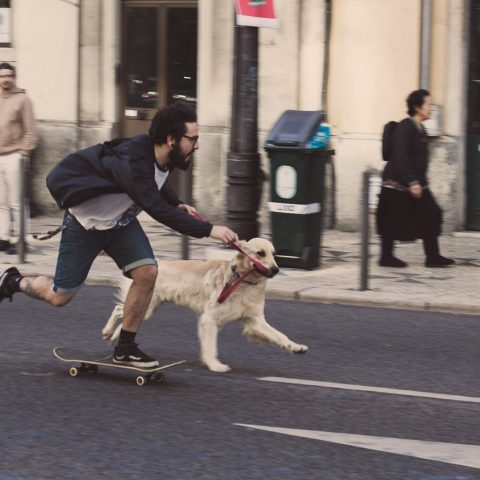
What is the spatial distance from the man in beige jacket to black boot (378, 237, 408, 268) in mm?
3536

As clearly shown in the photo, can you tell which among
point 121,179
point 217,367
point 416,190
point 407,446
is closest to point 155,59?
point 416,190

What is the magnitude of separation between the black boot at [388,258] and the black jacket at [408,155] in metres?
0.64

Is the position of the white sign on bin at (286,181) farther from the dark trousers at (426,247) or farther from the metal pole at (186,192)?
the dark trousers at (426,247)

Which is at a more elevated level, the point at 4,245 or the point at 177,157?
the point at 177,157

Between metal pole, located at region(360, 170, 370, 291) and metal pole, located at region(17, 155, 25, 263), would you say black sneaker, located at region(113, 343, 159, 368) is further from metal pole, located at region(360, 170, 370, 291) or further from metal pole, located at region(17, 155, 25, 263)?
metal pole, located at region(17, 155, 25, 263)

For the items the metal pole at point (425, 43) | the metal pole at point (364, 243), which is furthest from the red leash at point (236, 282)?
the metal pole at point (425, 43)

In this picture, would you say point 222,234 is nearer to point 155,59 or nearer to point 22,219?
point 22,219

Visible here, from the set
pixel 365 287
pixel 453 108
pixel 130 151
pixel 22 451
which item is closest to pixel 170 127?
pixel 130 151

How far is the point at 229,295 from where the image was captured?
727 centimetres

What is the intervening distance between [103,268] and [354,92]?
15.6 ft

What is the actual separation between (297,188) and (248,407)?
5401mm

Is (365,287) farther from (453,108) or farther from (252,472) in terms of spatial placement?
(252,472)

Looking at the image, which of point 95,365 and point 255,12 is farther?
point 255,12

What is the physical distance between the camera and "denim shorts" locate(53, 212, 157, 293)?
700 cm
